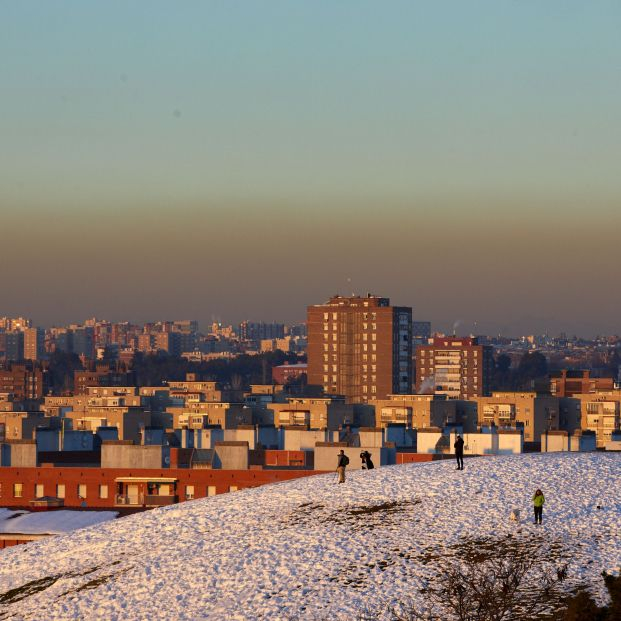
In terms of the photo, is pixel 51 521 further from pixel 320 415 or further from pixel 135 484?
pixel 320 415

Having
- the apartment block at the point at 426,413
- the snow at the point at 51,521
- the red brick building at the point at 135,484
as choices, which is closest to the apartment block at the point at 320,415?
the apartment block at the point at 426,413

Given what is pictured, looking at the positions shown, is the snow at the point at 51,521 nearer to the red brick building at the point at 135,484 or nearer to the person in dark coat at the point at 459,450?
the red brick building at the point at 135,484

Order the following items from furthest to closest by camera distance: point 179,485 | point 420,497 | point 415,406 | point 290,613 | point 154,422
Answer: point 415,406, point 154,422, point 179,485, point 420,497, point 290,613

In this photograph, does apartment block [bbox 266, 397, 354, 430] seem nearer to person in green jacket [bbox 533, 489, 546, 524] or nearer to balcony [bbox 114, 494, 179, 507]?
balcony [bbox 114, 494, 179, 507]

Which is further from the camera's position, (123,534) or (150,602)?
(123,534)

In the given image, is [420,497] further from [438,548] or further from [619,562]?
[619,562]

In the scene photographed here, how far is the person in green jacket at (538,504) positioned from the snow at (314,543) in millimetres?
375

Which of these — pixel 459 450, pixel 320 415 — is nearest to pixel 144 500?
pixel 459 450

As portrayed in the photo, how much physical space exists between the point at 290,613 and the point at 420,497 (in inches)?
559

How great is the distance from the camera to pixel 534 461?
235 feet

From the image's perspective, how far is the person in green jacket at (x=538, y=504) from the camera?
58.9 metres

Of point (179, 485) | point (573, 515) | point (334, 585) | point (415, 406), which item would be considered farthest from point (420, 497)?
point (415, 406)

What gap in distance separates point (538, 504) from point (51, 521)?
28391 mm

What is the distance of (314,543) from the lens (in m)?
59.4
